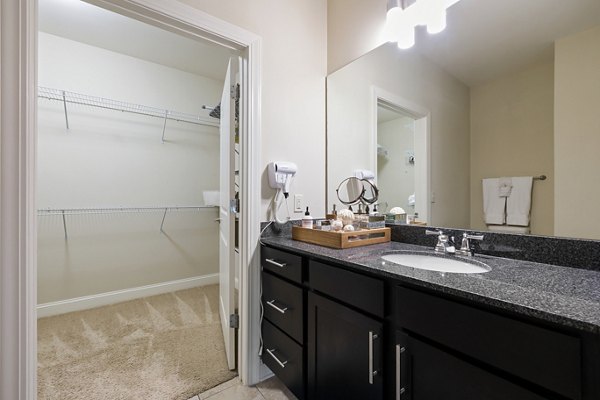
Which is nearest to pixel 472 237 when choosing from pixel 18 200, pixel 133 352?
pixel 18 200

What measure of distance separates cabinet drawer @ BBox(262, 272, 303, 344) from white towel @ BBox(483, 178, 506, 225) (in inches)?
36.4

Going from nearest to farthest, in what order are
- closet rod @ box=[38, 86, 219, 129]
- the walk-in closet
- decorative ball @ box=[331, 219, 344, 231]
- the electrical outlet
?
decorative ball @ box=[331, 219, 344, 231] < the electrical outlet < the walk-in closet < closet rod @ box=[38, 86, 219, 129]

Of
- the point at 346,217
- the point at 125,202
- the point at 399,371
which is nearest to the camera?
the point at 399,371

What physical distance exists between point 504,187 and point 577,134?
0.96ft

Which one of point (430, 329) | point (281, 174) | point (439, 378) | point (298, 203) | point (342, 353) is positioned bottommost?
point (342, 353)

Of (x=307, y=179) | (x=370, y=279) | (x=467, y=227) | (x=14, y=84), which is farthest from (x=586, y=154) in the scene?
(x=14, y=84)

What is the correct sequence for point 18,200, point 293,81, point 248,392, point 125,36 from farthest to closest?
point 125,36 → point 293,81 → point 248,392 → point 18,200

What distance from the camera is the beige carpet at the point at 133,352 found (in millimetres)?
1494

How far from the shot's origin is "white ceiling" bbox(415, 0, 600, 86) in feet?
3.14

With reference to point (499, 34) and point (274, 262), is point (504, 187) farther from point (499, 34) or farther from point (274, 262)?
point (274, 262)

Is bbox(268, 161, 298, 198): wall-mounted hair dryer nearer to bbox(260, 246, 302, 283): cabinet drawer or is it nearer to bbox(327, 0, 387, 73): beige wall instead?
bbox(260, 246, 302, 283): cabinet drawer

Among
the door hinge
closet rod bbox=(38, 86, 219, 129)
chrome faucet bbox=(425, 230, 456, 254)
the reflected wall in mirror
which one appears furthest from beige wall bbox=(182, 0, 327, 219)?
closet rod bbox=(38, 86, 219, 129)

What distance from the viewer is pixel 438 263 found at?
1179 millimetres

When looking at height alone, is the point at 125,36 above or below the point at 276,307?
above
